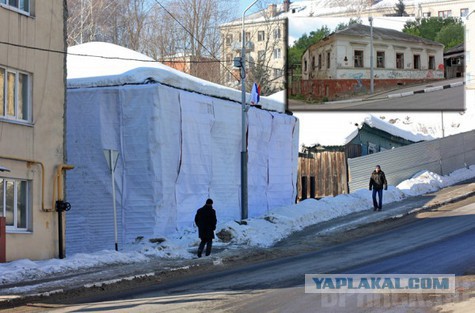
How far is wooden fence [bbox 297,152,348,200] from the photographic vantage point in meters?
33.1

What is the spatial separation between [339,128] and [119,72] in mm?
23327

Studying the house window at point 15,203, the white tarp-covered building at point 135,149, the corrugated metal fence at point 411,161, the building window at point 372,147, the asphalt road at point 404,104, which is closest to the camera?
the house window at point 15,203

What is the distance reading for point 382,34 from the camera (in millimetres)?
30188

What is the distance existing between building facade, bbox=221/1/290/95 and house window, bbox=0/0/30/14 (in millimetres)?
33728

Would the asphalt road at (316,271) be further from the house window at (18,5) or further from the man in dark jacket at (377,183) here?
the house window at (18,5)

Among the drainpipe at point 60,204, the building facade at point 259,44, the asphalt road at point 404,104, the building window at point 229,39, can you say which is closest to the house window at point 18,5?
the drainpipe at point 60,204

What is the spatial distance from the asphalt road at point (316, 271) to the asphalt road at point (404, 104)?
9.99 meters

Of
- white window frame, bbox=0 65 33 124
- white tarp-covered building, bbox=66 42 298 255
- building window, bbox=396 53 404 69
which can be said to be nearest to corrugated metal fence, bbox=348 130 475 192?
building window, bbox=396 53 404 69

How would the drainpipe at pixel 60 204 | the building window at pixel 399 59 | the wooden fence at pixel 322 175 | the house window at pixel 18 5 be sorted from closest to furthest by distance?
the house window at pixel 18 5
the drainpipe at pixel 60 204
the building window at pixel 399 59
the wooden fence at pixel 322 175

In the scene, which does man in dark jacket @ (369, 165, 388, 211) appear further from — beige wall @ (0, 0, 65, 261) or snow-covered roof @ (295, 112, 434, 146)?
snow-covered roof @ (295, 112, 434, 146)

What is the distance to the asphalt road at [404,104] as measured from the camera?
30.6 meters

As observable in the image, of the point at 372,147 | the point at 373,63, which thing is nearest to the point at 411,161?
the point at 373,63

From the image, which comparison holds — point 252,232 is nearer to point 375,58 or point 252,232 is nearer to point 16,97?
point 16,97

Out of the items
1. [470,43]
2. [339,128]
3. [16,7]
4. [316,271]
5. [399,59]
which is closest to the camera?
[316,271]
